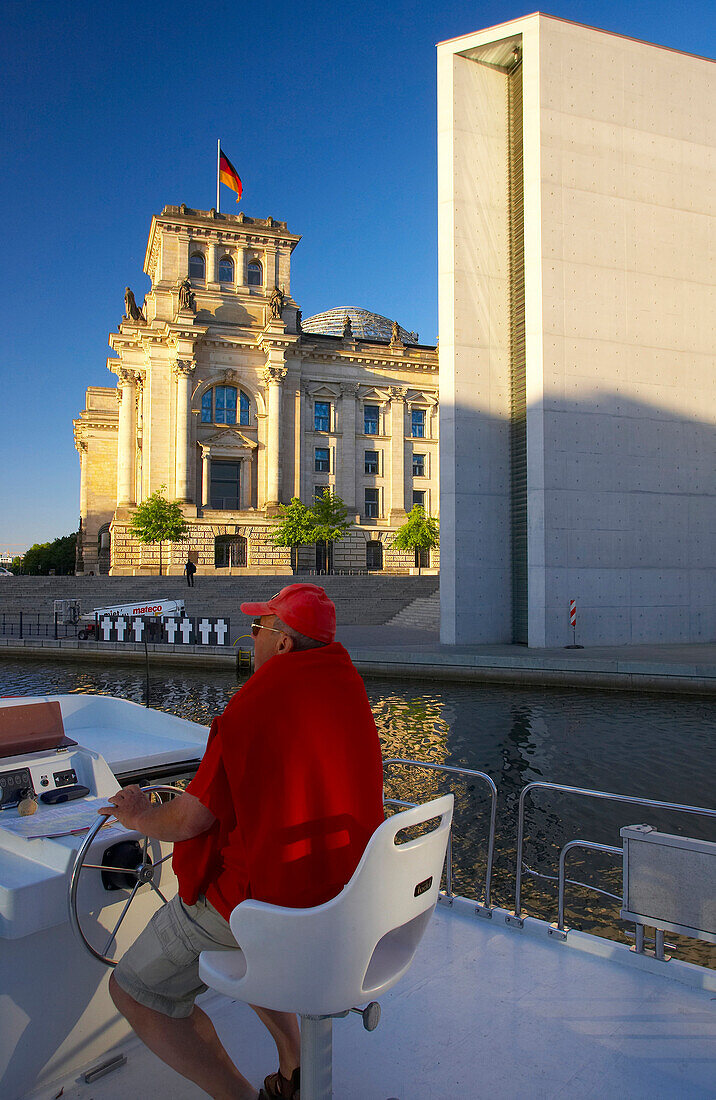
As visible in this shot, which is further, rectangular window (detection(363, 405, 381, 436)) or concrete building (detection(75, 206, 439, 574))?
rectangular window (detection(363, 405, 381, 436))

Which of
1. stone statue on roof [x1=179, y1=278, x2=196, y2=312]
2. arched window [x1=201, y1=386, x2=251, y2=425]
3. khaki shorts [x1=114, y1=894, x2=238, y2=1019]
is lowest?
khaki shorts [x1=114, y1=894, x2=238, y2=1019]

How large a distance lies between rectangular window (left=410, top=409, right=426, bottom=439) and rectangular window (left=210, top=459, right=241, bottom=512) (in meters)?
15.4

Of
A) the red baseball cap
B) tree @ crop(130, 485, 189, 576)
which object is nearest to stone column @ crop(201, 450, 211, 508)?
tree @ crop(130, 485, 189, 576)

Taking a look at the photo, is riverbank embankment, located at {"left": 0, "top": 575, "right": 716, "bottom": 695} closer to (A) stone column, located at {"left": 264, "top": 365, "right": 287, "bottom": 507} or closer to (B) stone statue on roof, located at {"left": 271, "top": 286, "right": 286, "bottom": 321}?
(A) stone column, located at {"left": 264, "top": 365, "right": 287, "bottom": 507}

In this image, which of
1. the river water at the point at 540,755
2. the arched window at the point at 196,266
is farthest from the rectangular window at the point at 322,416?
the river water at the point at 540,755

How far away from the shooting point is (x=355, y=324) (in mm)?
79375

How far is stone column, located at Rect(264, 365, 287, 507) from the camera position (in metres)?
54.6

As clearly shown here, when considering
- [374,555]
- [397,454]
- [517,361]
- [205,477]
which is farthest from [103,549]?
[517,361]

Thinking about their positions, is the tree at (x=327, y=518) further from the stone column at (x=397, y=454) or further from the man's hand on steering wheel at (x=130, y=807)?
the man's hand on steering wheel at (x=130, y=807)

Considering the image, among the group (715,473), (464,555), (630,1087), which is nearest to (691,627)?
(715,473)

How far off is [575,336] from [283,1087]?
20.7 m

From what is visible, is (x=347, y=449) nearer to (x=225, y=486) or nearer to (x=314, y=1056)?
(x=225, y=486)

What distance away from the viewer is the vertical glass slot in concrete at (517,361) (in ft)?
71.4

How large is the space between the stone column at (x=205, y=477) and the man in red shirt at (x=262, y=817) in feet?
169
